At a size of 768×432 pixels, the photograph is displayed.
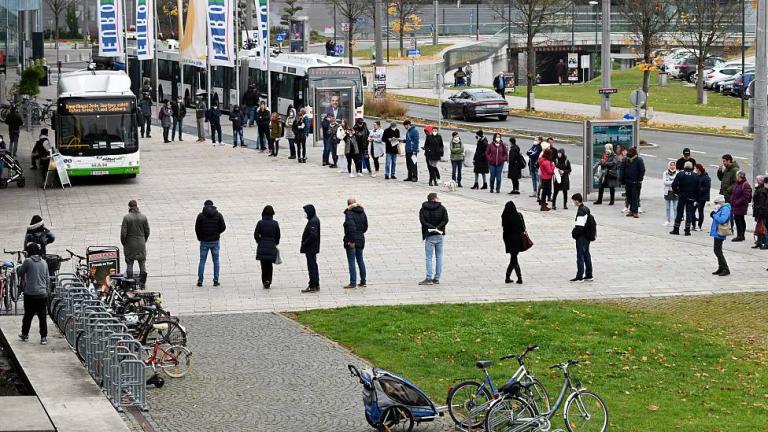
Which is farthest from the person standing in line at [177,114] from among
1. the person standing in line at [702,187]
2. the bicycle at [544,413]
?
the bicycle at [544,413]

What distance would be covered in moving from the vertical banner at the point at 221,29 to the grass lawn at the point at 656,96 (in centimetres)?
1842

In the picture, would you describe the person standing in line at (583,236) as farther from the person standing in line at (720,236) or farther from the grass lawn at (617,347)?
the person standing in line at (720,236)

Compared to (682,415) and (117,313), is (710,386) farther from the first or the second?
(117,313)

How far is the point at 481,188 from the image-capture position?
33.9 meters

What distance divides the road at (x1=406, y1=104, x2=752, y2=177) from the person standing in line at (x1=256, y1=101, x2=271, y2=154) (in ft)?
22.5

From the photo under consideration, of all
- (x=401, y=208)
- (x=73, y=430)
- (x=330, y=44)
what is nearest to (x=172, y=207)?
(x=401, y=208)

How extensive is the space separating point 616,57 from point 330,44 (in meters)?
19.5

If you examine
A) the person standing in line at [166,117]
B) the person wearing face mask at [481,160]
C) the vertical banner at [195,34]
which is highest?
the vertical banner at [195,34]

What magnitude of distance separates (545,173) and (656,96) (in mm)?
35214

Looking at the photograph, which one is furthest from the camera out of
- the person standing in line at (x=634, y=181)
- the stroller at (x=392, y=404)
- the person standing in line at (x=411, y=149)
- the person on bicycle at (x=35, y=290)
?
the person standing in line at (x=411, y=149)

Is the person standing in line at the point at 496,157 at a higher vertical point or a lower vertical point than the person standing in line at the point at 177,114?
lower

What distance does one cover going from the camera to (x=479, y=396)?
14078mm

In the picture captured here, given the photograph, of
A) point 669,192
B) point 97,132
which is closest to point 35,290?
point 669,192

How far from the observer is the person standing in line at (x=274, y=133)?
4069cm
